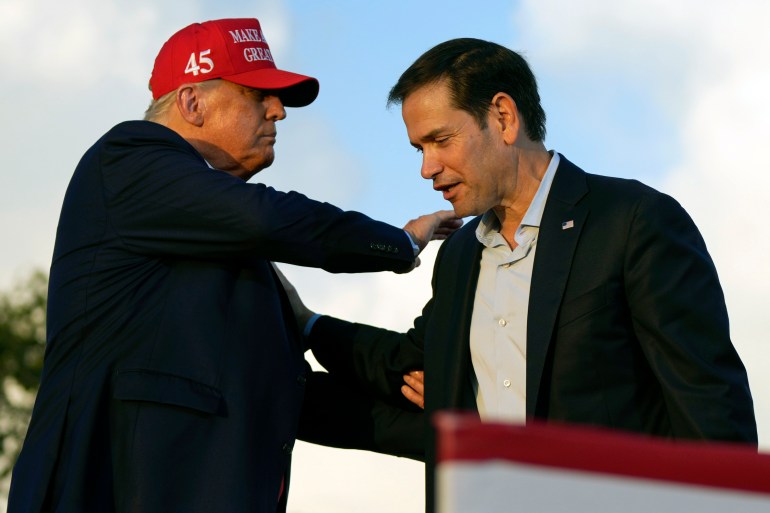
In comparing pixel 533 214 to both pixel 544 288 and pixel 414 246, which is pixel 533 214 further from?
pixel 414 246

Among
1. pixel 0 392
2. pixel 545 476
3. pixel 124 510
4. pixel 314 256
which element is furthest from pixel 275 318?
pixel 0 392

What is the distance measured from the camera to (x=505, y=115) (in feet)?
14.8

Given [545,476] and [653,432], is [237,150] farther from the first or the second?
[545,476]

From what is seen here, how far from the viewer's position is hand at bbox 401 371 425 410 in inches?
189

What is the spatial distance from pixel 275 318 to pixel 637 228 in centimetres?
132

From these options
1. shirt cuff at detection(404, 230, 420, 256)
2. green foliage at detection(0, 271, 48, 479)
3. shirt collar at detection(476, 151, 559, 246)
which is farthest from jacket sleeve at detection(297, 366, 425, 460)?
green foliage at detection(0, 271, 48, 479)

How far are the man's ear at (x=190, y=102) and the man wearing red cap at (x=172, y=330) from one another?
20 millimetres

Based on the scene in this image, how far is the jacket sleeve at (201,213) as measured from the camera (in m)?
4.20

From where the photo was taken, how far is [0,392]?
34.3 meters

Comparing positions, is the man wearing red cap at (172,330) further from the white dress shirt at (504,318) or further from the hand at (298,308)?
the hand at (298,308)

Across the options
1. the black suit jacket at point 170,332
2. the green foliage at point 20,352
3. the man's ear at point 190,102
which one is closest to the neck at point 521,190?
the black suit jacket at point 170,332

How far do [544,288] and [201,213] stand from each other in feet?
3.95

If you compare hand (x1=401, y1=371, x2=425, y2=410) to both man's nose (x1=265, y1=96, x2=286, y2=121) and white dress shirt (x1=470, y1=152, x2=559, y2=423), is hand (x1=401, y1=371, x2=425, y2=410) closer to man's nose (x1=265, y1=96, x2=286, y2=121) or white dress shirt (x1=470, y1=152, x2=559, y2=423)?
white dress shirt (x1=470, y1=152, x2=559, y2=423)

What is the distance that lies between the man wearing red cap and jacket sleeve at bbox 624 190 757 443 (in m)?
0.96
